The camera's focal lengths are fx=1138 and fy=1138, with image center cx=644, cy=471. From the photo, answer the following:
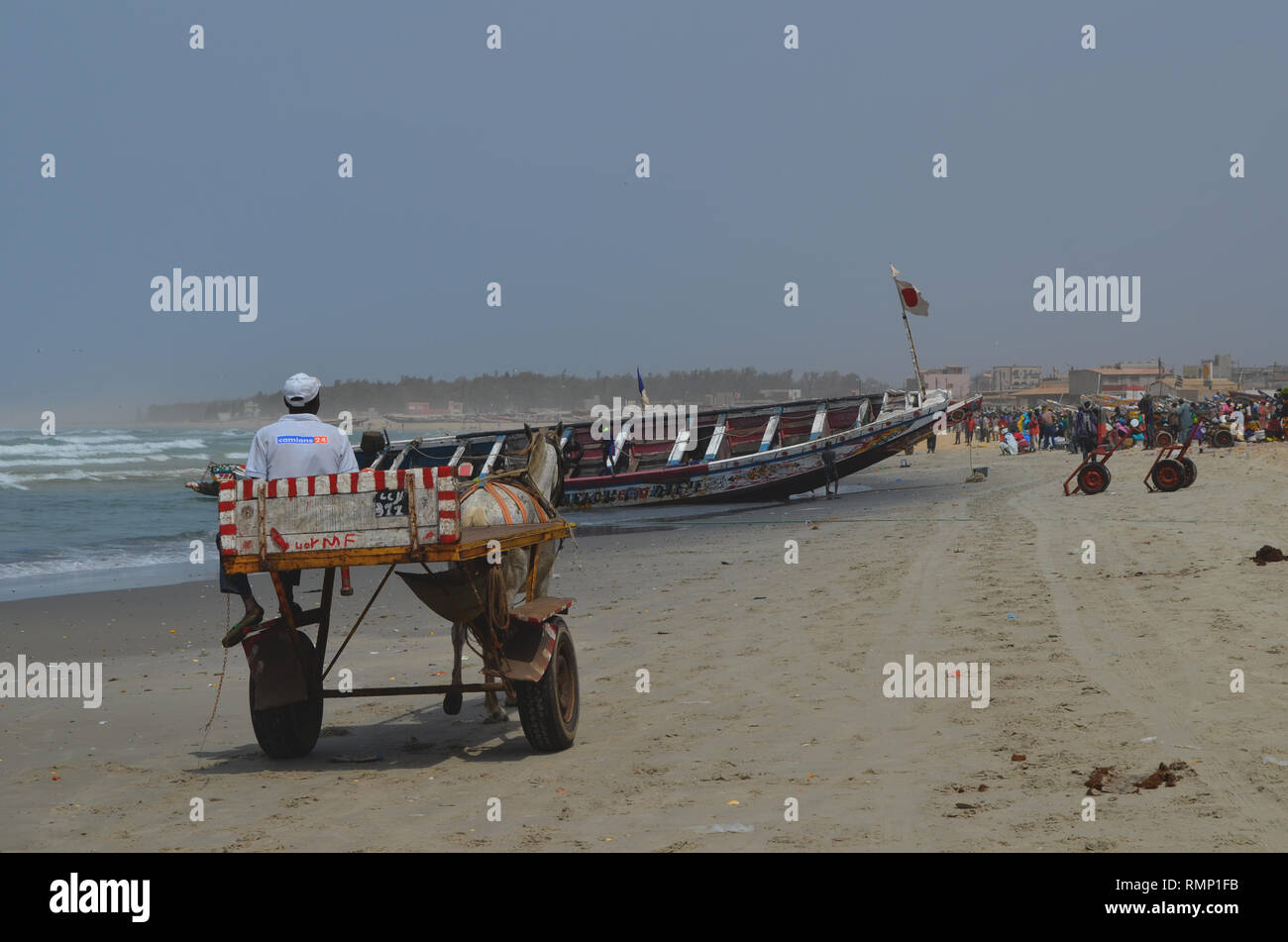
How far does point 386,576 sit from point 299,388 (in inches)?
58.8

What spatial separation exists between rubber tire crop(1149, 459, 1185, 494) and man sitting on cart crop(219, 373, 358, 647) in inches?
813

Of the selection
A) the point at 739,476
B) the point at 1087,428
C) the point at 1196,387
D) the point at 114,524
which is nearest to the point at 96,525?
the point at 114,524

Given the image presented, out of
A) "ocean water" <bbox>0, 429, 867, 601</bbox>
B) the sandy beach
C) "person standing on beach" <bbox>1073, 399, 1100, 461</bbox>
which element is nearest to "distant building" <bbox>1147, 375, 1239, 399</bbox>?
"person standing on beach" <bbox>1073, 399, 1100, 461</bbox>

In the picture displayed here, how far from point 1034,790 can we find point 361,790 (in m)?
3.67

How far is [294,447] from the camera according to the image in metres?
7.10

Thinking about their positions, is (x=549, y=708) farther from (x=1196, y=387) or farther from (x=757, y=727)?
(x=1196, y=387)

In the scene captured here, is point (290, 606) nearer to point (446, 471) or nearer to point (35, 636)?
point (446, 471)

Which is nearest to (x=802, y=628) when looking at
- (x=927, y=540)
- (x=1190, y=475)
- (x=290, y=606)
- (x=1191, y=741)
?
(x=1191, y=741)

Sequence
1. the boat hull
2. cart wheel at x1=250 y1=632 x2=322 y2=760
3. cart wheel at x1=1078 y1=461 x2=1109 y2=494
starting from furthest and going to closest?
1. the boat hull
2. cart wheel at x1=1078 y1=461 x2=1109 y2=494
3. cart wheel at x1=250 y1=632 x2=322 y2=760

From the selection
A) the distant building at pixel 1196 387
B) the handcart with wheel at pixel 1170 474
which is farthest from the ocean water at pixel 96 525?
the distant building at pixel 1196 387

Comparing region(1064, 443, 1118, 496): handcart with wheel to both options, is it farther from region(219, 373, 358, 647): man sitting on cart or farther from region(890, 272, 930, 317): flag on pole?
region(219, 373, 358, 647): man sitting on cart

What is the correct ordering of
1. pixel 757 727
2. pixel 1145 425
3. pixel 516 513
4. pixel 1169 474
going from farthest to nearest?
pixel 1145 425, pixel 1169 474, pixel 516 513, pixel 757 727

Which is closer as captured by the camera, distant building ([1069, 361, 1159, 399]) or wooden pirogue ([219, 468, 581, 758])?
wooden pirogue ([219, 468, 581, 758])

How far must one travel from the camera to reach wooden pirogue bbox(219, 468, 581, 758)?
21.1ft
